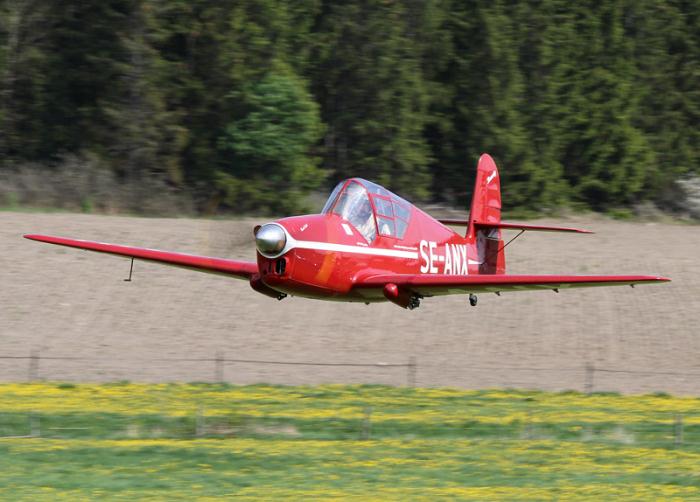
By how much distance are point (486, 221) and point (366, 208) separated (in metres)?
5.21

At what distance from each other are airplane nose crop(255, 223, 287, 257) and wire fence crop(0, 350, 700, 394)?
10.2m

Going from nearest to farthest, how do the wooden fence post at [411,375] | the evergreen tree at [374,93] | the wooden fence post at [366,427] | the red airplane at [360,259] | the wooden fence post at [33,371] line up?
the red airplane at [360,259] → the wooden fence post at [366,427] → the wooden fence post at [33,371] → the wooden fence post at [411,375] → the evergreen tree at [374,93]

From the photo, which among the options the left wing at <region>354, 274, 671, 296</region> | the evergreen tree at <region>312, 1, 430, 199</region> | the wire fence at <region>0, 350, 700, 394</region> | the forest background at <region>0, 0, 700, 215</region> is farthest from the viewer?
the evergreen tree at <region>312, 1, 430, 199</region>

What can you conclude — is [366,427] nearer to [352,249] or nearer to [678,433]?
[352,249]

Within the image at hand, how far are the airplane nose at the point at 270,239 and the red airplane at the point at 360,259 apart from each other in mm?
16

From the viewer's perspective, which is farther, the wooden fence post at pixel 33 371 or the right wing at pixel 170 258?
the wooden fence post at pixel 33 371

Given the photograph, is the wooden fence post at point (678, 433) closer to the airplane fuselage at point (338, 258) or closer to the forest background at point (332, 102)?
the airplane fuselage at point (338, 258)

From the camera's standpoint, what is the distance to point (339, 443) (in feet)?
70.6

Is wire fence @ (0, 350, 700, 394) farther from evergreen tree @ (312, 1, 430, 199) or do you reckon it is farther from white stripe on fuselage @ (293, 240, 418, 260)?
evergreen tree @ (312, 1, 430, 199)

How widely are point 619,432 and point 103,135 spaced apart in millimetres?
29421

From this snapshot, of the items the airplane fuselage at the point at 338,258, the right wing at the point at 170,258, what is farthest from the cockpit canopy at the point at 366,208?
the right wing at the point at 170,258

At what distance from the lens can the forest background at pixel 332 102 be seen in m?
45.8

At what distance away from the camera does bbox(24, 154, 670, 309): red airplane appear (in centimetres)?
1800

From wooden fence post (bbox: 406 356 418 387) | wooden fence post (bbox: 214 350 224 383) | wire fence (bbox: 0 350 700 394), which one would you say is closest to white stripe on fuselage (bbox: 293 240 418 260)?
wire fence (bbox: 0 350 700 394)
